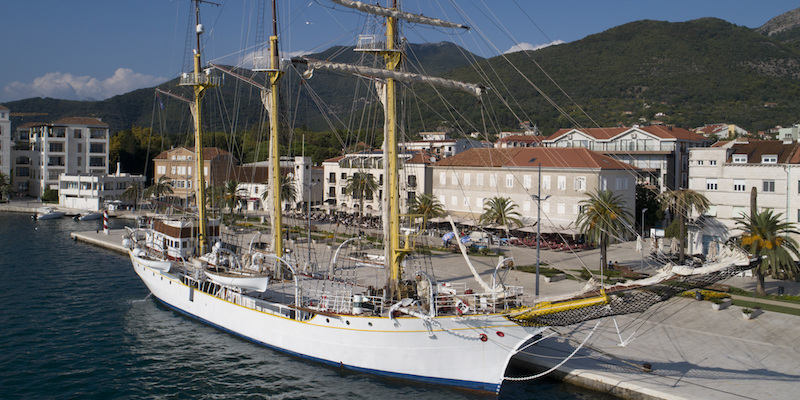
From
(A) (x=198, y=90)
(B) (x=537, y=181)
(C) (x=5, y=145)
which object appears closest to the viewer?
(A) (x=198, y=90)

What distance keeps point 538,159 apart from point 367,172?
17.1m

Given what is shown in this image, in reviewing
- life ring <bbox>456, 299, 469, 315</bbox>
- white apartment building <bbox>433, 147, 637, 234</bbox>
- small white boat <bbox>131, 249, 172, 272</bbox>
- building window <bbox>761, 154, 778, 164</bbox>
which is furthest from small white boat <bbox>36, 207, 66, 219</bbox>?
building window <bbox>761, 154, 778, 164</bbox>

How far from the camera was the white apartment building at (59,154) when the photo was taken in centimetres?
8356

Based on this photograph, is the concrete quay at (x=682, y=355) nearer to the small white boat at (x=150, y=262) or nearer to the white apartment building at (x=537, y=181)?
the small white boat at (x=150, y=262)

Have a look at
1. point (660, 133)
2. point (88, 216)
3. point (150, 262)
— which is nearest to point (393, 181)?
point (150, 262)

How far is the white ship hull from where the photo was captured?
19172mm

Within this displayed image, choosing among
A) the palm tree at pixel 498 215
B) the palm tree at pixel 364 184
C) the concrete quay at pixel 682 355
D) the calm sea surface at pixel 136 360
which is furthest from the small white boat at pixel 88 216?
the concrete quay at pixel 682 355

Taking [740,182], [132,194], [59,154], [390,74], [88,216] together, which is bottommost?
[88,216]

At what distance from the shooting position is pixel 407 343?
20.0m

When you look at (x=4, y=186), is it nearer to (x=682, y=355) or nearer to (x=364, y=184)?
(x=364, y=184)

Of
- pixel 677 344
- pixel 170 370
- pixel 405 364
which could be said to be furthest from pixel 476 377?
pixel 170 370

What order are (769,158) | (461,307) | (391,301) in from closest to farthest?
→ 1. (461,307)
2. (391,301)
3. (769,158)

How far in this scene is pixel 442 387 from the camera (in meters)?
20.0

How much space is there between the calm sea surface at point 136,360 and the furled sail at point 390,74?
1149 centimetres
